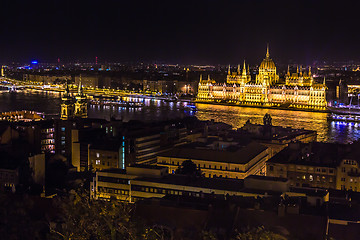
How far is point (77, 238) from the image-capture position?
358cm

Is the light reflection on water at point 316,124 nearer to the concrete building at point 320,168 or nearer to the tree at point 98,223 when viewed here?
the concrete building at point 320,168

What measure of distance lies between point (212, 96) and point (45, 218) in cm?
3193

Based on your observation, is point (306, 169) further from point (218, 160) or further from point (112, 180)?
point (112, 180)

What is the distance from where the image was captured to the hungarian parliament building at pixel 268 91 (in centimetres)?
3262

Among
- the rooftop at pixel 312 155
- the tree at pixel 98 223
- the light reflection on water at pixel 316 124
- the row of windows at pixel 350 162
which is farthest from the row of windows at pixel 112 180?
the light reflection on water at pixel 316 124

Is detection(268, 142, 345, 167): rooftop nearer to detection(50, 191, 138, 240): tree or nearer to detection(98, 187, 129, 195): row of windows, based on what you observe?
detection(98, 187, 129, 195): row of windows

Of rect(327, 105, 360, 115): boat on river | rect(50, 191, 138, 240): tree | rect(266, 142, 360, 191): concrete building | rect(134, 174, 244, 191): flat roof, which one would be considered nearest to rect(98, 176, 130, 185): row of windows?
rect(134, 174, 244, 191): flat roof

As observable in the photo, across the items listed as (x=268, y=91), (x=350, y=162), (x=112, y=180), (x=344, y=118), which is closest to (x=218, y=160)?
(x=350, y=162)

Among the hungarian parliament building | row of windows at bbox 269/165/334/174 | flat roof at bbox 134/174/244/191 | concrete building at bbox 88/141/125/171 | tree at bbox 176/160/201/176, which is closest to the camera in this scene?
flat roof at bbox 134/174/244/191

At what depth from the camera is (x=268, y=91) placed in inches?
1385

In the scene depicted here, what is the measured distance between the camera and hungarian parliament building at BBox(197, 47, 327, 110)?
32625mm

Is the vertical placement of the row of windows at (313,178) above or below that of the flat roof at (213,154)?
below

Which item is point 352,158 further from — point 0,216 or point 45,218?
point 0,216

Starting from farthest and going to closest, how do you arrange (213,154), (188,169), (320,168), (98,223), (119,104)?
(119,104) → (213,154) → (320,168) → (188,169) → (98,223)
